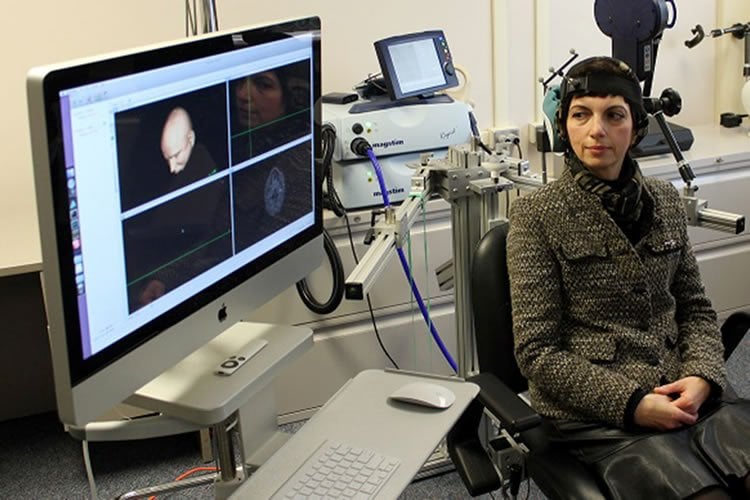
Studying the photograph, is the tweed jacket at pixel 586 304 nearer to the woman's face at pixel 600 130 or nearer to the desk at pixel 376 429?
the woman's face at pixel 600 130

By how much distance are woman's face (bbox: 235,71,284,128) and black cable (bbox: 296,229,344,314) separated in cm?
109

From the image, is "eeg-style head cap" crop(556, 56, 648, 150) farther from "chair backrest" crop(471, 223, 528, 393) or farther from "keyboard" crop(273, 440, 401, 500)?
"keyboard" crop(273, 440, 401, 500)

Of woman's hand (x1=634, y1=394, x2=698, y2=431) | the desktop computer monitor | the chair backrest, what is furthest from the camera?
the chair backrest

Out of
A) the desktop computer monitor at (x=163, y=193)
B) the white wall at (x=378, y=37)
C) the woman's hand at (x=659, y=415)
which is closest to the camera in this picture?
the desktop computer monitor at (x=163, y=193)

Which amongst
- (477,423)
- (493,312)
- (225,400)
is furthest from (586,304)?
(225,400)

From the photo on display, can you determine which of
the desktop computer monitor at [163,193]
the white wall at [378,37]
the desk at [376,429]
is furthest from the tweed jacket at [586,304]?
the white wall at [378,37]

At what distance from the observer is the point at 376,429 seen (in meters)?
1.33

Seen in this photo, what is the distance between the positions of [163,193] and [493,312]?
781 millimetres

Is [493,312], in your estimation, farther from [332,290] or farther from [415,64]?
[415,64]

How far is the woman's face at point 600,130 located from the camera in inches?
66.7

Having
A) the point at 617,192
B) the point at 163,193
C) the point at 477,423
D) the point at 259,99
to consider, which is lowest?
the point at 477,423

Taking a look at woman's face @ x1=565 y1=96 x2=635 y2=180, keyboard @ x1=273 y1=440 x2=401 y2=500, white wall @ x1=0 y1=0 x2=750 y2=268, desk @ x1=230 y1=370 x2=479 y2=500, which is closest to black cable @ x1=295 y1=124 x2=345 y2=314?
white wall @ x1=0 y1=0 x2=750 y2=268

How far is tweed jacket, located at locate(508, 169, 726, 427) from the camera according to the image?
5.50ft

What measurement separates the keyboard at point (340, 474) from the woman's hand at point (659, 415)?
1.93ft
